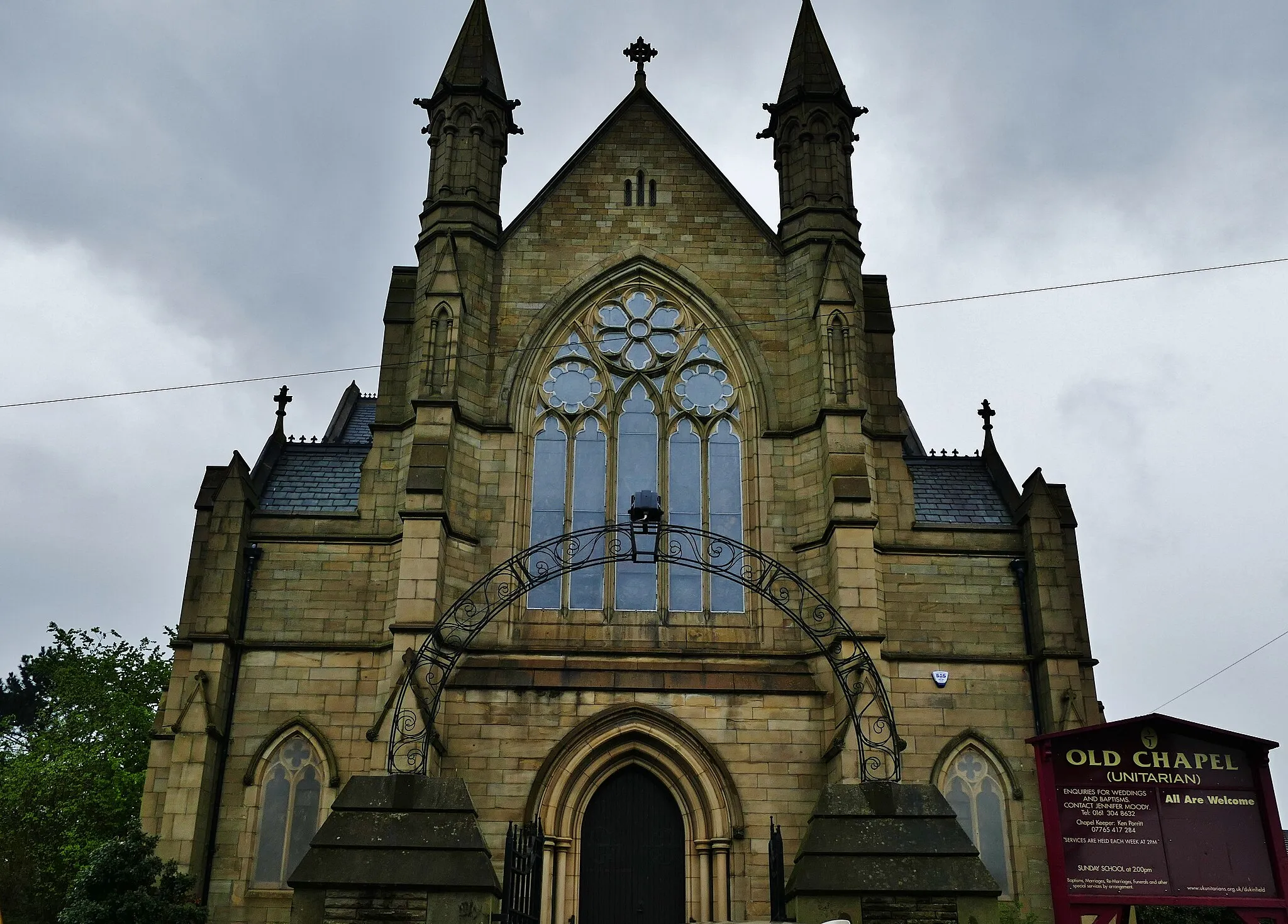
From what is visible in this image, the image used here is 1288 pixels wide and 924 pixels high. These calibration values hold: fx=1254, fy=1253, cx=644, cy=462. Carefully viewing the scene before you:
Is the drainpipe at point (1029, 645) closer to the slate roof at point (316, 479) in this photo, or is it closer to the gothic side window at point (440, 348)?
the gothic side window at point (440, 348)

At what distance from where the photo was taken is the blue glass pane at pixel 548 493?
1845 cm

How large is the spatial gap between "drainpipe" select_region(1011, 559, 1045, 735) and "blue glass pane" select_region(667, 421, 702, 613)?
469 centimetres

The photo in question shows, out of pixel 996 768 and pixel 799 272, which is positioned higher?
pixel 799 272

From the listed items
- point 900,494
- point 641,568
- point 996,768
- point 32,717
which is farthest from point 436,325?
point 32,717

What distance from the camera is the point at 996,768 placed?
17.3 metres

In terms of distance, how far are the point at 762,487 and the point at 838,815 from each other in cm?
700

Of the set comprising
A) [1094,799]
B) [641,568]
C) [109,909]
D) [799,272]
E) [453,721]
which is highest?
[799,272]

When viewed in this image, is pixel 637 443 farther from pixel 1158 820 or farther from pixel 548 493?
pixel 1158 820

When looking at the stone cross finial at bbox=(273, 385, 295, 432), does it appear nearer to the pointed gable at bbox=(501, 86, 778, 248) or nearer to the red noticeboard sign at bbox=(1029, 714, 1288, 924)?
the pointed gable at bbox=(501, 86, 778, 248)

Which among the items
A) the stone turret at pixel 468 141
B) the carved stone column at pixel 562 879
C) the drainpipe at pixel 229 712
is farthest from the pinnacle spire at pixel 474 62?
the carved stone column at pixel 562 879

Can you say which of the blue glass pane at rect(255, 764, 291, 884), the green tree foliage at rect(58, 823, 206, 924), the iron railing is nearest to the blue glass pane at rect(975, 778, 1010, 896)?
the iron railing

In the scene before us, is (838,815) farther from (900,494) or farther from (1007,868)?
(900,494)

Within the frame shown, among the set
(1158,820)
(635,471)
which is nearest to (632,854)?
(635,471)

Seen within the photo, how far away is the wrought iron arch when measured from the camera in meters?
14.9
